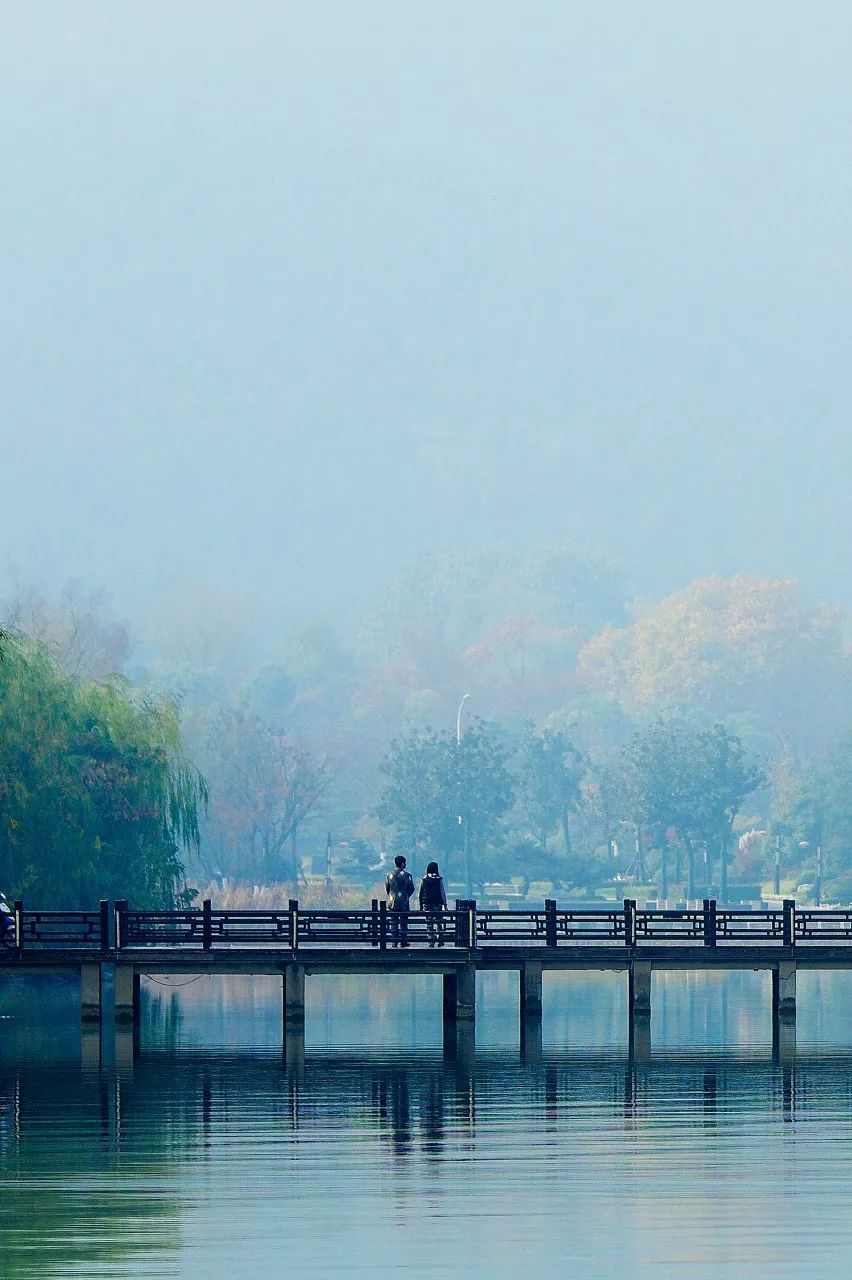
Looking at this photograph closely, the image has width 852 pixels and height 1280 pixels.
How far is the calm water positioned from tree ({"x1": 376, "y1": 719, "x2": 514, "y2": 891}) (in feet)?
268

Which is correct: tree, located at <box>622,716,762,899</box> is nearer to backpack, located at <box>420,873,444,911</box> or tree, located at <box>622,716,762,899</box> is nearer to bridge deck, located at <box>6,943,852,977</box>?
bridge deck, located at <box>6,943,852,977</box>

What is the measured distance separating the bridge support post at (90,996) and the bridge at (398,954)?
17 mm

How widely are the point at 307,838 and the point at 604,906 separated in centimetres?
6107

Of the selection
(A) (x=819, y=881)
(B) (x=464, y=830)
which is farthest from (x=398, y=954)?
(A) (x=819, y=881)

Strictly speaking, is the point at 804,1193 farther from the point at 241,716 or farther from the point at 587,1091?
the point at 241,716

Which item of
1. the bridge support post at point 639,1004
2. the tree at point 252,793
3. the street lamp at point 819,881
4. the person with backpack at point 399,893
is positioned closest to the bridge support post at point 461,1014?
the person with backpack at point 399,893

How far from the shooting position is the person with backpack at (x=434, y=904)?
46.8 metres

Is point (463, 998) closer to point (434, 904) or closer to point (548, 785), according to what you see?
point (434, 904)

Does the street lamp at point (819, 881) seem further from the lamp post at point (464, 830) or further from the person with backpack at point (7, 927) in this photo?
the person with backpack at point (7, 927)

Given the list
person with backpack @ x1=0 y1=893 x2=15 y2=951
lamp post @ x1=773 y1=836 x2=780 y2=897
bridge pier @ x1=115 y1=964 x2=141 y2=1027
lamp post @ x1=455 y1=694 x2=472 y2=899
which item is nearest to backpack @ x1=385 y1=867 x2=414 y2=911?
bridge pier @ x1=115 y1=964 x2=141 y2=1027

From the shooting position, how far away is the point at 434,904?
47.9m

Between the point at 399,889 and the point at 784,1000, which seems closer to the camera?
the point at 399,889

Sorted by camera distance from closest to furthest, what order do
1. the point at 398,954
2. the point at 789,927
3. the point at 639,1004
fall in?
the point at 398,954
the point at 639,1004
the point at 789,927

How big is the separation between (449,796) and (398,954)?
289 feet
